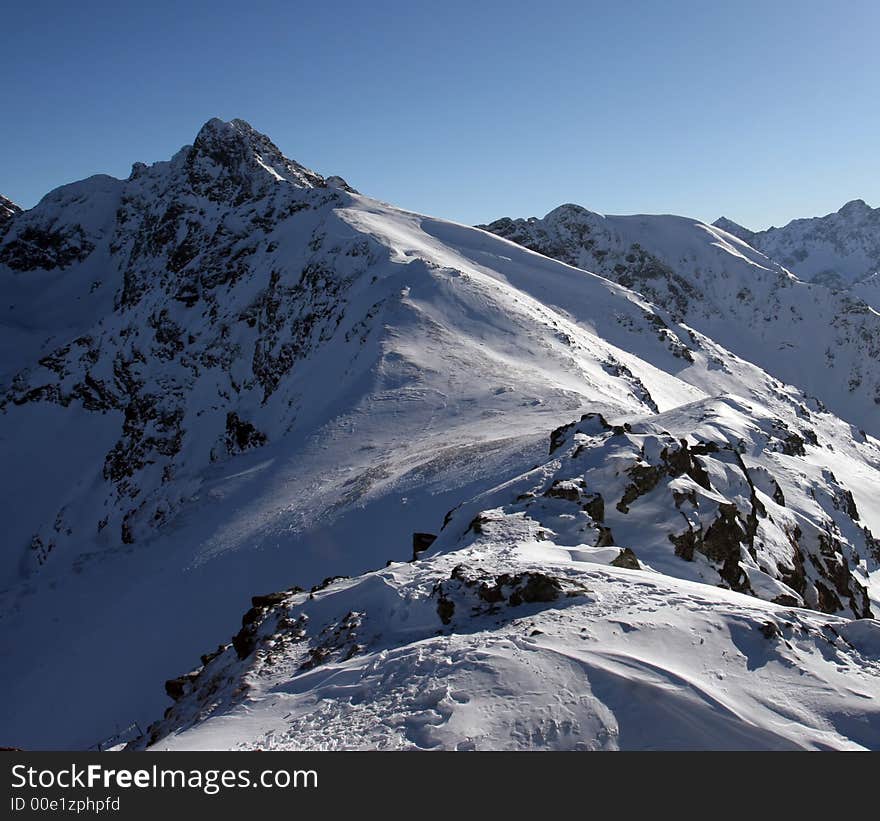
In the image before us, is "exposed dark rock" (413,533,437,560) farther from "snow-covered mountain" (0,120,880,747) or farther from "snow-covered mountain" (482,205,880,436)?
"snow-covered mountain" (482,205,880,436)

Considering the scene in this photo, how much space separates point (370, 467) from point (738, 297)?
110991 millimetres

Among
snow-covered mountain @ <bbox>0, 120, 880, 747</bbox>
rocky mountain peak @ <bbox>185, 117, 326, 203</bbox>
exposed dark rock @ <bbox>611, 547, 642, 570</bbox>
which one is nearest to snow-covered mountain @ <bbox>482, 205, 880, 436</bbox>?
rocky mountain peak @ <bbox>185, 117, 326, 203</bbox>

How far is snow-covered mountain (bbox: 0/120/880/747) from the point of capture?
45.8 ft

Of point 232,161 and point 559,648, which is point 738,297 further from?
point 559,648

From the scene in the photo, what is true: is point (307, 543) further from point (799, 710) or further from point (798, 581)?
point (799, 710)

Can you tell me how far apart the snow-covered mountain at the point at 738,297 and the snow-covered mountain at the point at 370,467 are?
42.4m

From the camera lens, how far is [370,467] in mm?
27828

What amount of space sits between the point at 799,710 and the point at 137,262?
11253 centimetres

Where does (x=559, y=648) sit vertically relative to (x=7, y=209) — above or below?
below

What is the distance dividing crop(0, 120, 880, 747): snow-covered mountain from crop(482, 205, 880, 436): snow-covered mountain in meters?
42.4

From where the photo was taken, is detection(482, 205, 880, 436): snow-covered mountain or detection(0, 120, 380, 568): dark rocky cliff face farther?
detection(482, 205, 880, 436): snow-covered mountain

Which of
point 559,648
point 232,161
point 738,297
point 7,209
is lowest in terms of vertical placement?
point 559,648

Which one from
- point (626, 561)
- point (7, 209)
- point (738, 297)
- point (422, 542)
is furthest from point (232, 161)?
point (626, 561)

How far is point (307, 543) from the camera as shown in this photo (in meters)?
23.3
